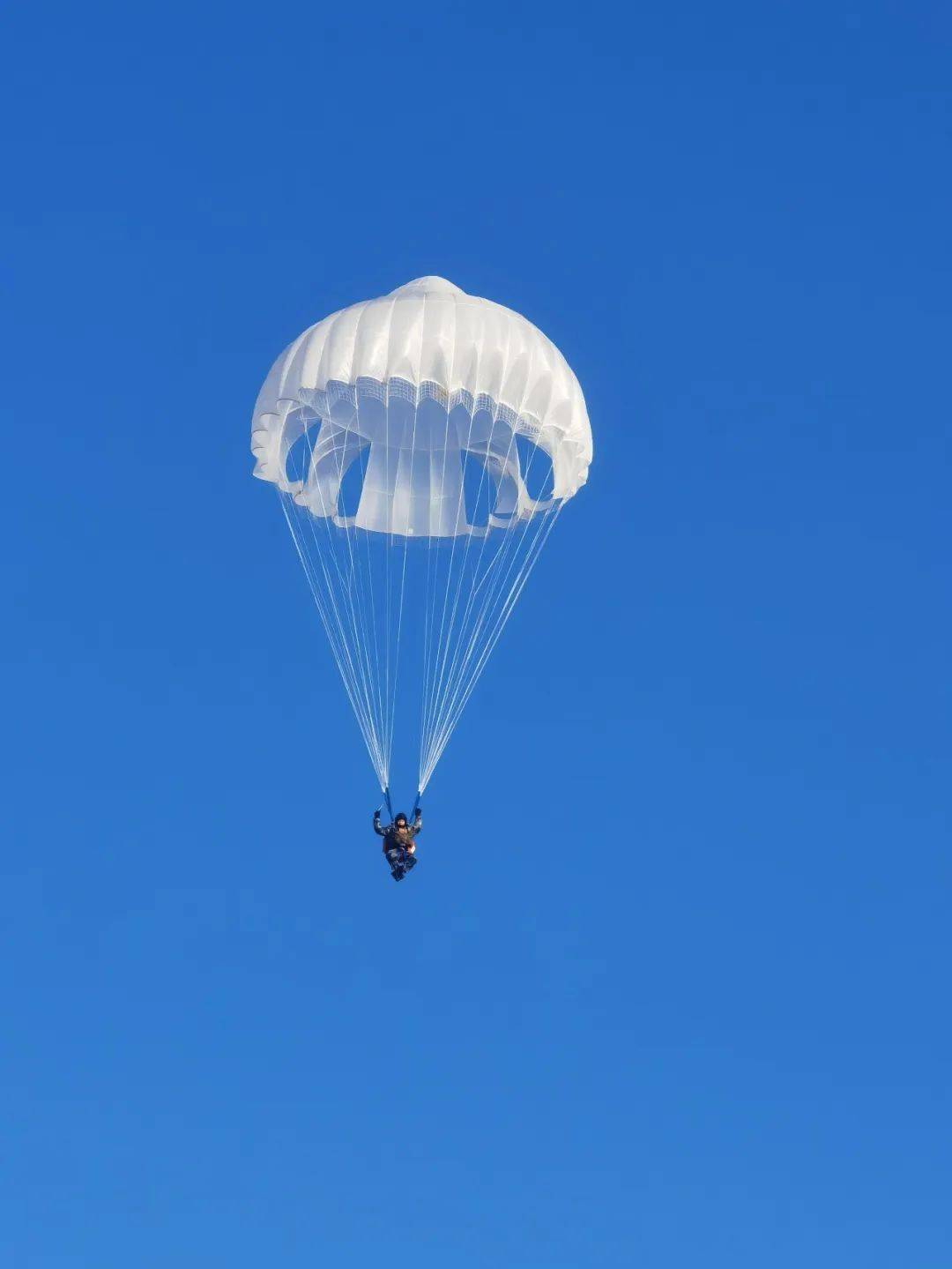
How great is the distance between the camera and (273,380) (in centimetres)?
4056

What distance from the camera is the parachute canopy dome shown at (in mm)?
39594

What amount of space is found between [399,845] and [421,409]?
7479 millimetres

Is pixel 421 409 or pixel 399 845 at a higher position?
pixel 421 409

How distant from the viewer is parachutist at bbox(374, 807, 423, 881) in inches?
1560

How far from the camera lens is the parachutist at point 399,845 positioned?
39.6 metres

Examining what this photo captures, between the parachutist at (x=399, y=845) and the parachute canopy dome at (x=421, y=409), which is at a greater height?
the parachute canopy dome at (x=421, y=409)

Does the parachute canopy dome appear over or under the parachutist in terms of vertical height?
over

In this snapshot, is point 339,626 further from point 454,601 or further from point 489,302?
point 489,302

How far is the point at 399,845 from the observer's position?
3959 cm

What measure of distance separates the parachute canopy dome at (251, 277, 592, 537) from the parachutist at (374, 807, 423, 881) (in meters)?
5.36

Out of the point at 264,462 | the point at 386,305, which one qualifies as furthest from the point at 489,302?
the point at 264,462

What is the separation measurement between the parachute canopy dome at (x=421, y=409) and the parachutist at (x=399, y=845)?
5.36 metres

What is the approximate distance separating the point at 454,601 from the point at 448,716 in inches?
76.7

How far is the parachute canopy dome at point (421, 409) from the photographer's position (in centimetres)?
3959
